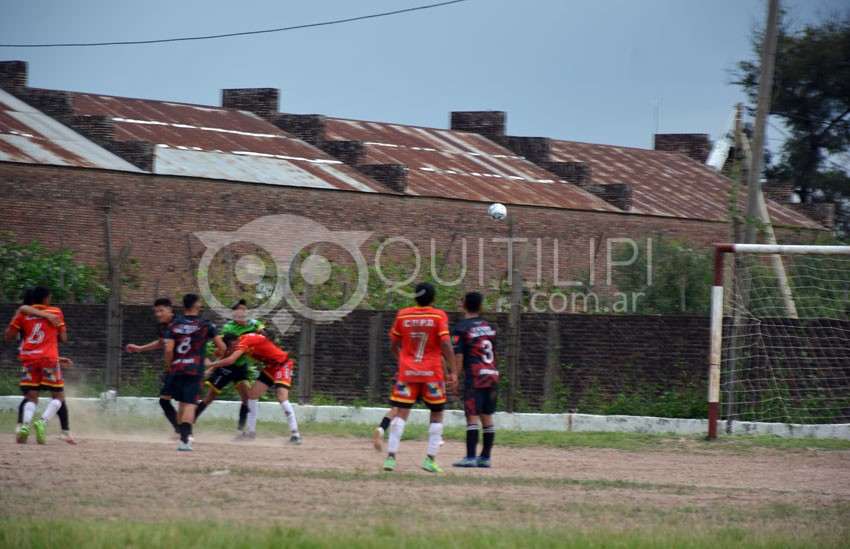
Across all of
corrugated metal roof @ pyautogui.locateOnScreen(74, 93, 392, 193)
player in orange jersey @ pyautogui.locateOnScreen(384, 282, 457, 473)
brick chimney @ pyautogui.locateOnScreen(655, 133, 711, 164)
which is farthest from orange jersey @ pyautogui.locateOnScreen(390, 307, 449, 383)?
brick chimney @ pyautogui.locateOnScreen(655, 133, 711, 164)

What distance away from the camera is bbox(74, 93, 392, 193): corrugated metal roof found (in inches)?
1234

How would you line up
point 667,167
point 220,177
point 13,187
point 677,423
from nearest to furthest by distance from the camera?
1. point 677,423
2. point 13,187
3. point 220,177
4. point 667,167

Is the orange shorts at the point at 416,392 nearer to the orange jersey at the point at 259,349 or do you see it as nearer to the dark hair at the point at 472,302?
the dark hair at the point at 472,302

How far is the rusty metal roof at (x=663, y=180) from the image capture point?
40500 mm

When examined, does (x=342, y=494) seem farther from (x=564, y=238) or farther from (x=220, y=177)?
(x=564, y=238)

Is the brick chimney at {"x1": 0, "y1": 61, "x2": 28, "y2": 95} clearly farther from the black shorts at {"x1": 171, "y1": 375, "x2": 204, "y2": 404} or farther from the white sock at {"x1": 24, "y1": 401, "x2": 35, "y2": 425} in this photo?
the black shorts at {"x1": 171, "y1": 375, "x2": 204, "y2": 404}

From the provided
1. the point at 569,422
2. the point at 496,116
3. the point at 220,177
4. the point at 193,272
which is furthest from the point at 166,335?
the point at 496,116

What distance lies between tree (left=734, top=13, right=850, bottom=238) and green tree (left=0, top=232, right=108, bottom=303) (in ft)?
101

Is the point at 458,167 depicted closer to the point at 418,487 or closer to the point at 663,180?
the point at 663,180

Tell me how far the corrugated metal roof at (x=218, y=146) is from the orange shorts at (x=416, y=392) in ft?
63.2

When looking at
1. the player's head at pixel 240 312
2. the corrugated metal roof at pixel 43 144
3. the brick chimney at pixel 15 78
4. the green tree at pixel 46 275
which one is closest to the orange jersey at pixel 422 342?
the player's head at pixel 240 312

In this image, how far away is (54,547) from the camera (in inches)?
287

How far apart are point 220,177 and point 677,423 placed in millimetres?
16932

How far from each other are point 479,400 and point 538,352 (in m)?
5.88
